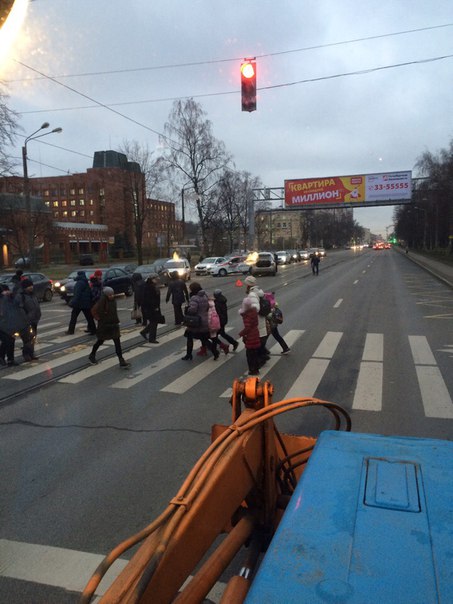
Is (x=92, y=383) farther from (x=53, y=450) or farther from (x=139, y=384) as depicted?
(x=53, y=450)

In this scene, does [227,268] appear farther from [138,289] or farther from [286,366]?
[286,366]

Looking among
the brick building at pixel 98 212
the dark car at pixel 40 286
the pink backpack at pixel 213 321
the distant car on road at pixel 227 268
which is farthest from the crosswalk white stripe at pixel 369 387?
the brick building at pixel 98 212

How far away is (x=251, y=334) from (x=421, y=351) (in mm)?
3921

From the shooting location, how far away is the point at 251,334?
7.64 metres

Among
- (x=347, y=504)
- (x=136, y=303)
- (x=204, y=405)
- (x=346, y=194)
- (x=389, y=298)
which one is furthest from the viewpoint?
(x=346, y=194)

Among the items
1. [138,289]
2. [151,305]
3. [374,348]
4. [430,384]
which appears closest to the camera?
[430,384]

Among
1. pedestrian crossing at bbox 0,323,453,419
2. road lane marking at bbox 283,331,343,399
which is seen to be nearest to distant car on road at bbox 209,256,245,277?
pedestrian crossing at bbox 0,323,453,419

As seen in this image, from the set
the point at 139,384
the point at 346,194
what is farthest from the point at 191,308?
the point at 346,194

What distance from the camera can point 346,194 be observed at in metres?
48.2

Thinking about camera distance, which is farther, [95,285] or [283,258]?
[283,258]

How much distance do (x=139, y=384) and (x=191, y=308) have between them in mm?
2006

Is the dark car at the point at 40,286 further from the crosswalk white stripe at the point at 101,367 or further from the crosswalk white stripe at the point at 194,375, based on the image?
the crosswalk white stripe at the point at 194,375

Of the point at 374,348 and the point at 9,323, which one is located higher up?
the point at 9,323

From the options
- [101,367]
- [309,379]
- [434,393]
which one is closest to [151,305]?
[101,367]
